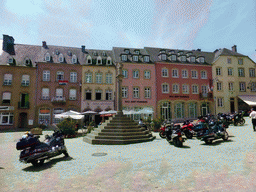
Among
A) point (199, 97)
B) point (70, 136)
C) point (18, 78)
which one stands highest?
point (18, 78)

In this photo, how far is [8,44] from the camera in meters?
30.3

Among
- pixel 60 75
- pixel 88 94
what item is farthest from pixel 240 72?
pixel 60 75

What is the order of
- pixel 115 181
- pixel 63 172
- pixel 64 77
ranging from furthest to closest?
1. pixel 64 77
2. pixel 63 172
3. pixel 115 181

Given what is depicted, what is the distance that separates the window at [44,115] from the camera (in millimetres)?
27672

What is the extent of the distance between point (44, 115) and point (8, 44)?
46.8ft

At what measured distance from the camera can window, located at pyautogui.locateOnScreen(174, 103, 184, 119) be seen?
3144 cm

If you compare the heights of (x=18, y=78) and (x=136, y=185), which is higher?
(x=18, y=78)

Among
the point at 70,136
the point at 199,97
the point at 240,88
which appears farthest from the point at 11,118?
the point at 240,88

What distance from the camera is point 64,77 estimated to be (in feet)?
96.2

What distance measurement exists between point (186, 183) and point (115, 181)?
1921mm

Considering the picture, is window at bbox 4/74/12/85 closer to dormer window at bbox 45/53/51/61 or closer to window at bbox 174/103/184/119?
dormer window at bbox 45/53/51/61

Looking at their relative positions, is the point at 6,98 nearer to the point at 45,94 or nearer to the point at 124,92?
the point at 45,94

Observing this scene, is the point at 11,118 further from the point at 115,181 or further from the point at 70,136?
the point at 115,181

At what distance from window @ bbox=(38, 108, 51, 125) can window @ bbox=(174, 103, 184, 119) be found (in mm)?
21497
